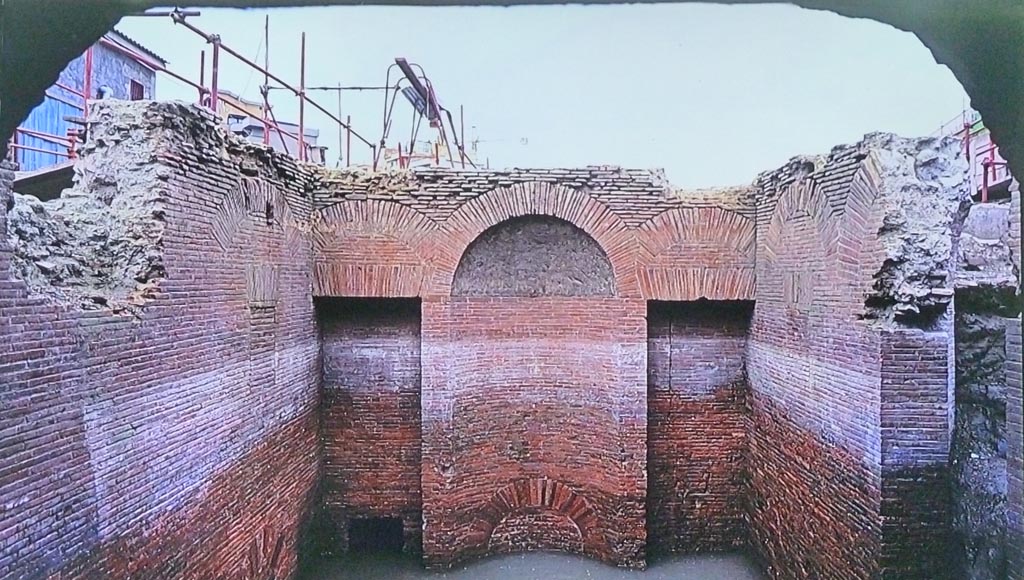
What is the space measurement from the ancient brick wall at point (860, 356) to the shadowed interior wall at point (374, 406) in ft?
12.2

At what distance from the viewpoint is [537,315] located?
7.32 metres

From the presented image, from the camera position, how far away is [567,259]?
23.9ft

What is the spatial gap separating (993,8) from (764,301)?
516 centimetres

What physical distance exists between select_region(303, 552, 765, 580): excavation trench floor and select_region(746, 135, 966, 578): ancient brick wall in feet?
2.88

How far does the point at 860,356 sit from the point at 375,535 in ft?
17.3

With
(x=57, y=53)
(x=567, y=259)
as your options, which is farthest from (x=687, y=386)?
(x=57, y=53)

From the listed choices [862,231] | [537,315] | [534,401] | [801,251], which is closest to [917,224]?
[862,231]

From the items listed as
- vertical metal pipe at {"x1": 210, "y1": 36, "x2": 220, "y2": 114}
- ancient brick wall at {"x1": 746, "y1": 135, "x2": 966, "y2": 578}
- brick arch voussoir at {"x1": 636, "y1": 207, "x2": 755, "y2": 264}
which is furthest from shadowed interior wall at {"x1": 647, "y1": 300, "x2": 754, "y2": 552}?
vertical metal pipe at {"x1": 210, "y1": 36, "x2": 220, "y2": 114}

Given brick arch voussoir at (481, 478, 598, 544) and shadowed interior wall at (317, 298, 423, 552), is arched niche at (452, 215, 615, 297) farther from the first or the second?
brick arch voussoir at (481, 478, 598, 544)

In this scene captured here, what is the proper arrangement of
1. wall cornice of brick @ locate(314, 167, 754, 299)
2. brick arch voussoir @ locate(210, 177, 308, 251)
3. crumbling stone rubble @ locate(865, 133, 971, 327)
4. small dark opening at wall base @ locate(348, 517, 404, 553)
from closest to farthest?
crumbling stone rubble @ locate(865, 133, 971, 327) → brick arch voussoir @ locate(210, 177, 308, 251) → wall cornice of brick @ locate(314, 167, 754, 299) → small dark opening at wall base @ locate(348, 517, 404, 553)

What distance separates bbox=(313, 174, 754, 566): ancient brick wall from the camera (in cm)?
687

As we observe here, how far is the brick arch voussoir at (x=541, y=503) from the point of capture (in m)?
7.18

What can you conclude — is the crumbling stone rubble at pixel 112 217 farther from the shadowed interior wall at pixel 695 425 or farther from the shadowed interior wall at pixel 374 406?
the shadowed interior wall at pixel 695 425

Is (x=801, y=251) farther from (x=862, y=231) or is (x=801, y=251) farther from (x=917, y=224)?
(x=917, y=224)
